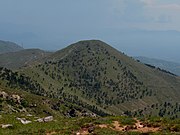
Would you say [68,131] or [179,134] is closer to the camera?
[179,134]

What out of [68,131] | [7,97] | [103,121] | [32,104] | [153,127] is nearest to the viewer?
[68,131]

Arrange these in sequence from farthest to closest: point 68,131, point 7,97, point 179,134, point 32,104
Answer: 1. point 32,104
2. point 7,97
3. point 68,131
4. point 179,134

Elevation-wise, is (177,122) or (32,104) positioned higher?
(177,122)

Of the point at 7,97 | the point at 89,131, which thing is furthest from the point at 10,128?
the point at 7,97

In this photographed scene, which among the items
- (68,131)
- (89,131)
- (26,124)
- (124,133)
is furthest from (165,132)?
(26,124)

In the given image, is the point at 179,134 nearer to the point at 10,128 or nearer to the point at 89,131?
the point at 89,131

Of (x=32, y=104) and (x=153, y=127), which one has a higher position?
(x=153, y=127)

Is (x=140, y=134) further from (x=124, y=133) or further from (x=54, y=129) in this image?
(x=54, y=129)

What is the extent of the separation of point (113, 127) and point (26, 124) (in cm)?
1075

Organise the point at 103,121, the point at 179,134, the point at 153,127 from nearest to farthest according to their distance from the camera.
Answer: the point at 179,134 < the point at 153,127 < the point at 103,121

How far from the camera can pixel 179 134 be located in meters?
30.4

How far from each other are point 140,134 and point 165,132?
263 centimetres

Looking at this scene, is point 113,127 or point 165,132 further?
point 113,127

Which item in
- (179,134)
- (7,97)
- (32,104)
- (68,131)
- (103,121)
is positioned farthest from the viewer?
(32,104)
